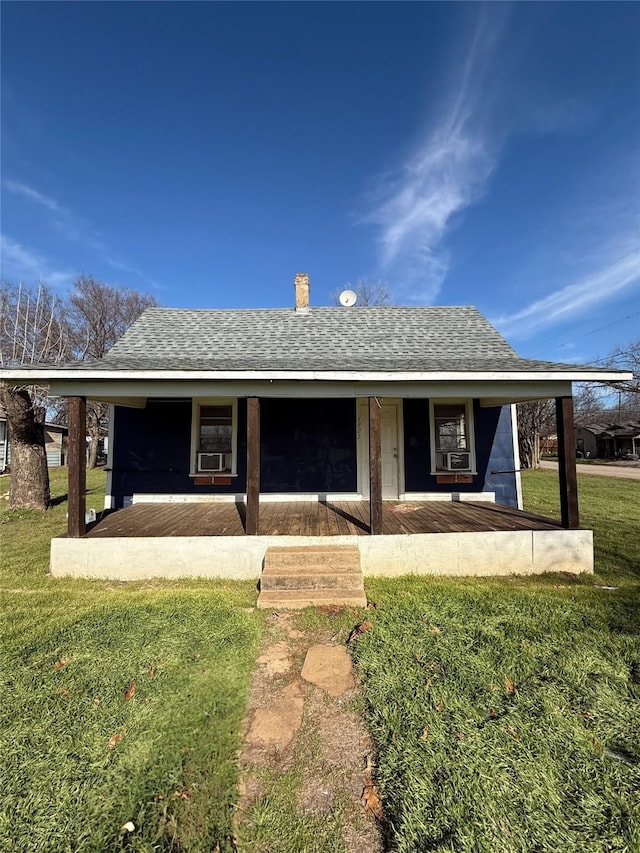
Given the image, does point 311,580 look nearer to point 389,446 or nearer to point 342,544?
point 342,544

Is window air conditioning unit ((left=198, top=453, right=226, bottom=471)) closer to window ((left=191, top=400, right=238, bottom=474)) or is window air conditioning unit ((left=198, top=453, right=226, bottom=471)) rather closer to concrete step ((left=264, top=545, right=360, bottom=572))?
window ((left=191, top=400, right=238, bottom=474))

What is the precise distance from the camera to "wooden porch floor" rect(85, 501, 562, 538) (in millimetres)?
5492

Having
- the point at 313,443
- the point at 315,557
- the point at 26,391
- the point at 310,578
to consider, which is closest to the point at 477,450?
the point at 313,443

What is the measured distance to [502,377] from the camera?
523cm

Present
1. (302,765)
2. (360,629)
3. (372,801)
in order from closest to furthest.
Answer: (372,801), (302,765), (360,629)

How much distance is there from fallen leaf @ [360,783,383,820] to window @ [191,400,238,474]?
6.17 m

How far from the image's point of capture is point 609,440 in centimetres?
3850

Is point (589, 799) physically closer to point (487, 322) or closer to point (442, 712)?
point (442, 712)

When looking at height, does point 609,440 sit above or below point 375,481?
above

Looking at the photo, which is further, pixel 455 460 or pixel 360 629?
pixel 455 460

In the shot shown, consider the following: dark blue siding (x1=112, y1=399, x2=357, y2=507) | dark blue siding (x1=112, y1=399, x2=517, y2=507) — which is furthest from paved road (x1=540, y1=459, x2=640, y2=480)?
dark blue siding (x1=112, y1=399, x2=357, y2=507)

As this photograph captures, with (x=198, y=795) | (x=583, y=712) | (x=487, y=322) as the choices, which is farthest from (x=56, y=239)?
(x=583, y=712)

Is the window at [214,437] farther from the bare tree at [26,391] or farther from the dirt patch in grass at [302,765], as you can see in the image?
the dirt patch in grass at [302,765]

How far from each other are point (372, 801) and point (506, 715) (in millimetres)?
1171
